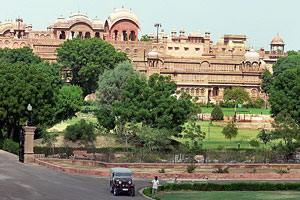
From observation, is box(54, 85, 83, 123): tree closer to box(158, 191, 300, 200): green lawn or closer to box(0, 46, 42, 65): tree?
box(0, 46, 42, 65): tree

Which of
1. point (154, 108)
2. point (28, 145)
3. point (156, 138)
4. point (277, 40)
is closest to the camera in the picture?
point (28, 145)

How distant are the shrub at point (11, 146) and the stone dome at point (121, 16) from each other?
242 feet

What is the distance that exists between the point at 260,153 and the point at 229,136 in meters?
13.7

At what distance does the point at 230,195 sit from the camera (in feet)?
144

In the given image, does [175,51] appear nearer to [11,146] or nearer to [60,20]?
[60,20]

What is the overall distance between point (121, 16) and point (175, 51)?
34.5 ft

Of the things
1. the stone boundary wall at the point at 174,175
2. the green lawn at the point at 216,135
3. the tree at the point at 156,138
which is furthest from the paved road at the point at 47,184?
the green lawn at the point at 216,135

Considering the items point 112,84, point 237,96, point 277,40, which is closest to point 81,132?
point 112,84

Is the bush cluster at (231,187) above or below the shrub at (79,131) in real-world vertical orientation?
below

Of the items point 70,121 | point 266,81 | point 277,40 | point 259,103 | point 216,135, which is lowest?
point 216,135

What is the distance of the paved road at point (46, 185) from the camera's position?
129 feet

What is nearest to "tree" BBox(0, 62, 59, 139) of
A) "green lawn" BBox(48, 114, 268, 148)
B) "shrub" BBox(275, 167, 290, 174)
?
"green lawn" BBox(48, 114, 268, 148)

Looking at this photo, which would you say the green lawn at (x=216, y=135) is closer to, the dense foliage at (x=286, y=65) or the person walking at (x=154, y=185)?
the person walking at (x=154, y=185)

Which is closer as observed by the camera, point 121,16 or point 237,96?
point 237,96
